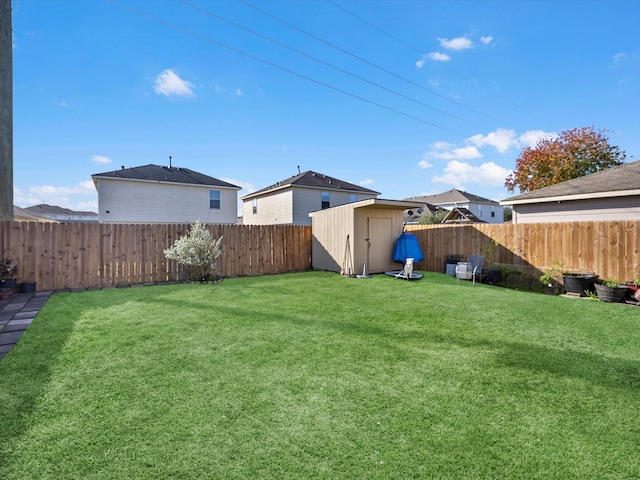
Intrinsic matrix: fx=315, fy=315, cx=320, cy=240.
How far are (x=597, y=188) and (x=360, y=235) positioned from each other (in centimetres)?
687

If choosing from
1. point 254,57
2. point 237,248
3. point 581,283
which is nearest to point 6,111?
point 237,248

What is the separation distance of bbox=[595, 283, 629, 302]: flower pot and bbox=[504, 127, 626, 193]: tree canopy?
1749 centimetres

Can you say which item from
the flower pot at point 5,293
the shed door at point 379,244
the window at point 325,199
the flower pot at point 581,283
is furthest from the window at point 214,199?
the flower pot at point 581,283

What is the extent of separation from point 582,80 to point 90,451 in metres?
18.4

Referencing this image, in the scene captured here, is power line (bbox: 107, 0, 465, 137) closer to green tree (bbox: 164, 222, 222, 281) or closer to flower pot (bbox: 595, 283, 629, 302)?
green tree (bbox: 164, 222, 222, 281)

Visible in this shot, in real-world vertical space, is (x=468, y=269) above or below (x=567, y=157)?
below

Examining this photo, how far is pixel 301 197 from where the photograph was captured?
19.3 m

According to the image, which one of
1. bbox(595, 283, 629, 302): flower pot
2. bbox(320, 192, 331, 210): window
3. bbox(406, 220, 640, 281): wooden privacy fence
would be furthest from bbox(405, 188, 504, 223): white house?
bbox(595, 283, 629, 302): flower pot

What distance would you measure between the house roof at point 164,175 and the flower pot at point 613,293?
17939 mm

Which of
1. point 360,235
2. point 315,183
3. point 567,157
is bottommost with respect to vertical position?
point 360,235

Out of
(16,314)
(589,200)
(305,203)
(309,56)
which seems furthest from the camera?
(305,203)

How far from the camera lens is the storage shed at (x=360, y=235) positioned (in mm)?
9836

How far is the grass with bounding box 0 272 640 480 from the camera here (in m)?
1.88

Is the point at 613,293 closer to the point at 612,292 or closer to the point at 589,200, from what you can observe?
the point at 612,292
